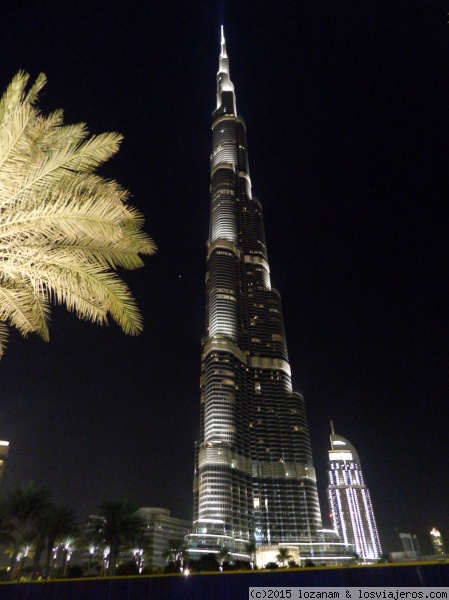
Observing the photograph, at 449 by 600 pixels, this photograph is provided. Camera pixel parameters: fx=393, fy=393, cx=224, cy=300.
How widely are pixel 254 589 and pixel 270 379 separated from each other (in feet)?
448

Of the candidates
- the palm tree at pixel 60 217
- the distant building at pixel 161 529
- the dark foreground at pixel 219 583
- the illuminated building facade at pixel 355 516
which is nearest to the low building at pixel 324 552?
the distant building at pixel 161 529

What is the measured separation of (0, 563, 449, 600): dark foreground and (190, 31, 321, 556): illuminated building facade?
91.0 meters

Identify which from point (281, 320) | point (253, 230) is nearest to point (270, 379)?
point (281, 320)

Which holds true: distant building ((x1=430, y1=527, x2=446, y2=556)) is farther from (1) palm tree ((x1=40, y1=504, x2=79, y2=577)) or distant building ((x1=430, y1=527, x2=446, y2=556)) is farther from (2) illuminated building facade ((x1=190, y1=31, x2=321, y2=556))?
(1) palm tree ((x1=40, y1=504, x2=79, y2=577))

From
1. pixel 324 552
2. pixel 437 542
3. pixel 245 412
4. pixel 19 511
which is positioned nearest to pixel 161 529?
pixel 245 412

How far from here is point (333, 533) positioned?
12681cm

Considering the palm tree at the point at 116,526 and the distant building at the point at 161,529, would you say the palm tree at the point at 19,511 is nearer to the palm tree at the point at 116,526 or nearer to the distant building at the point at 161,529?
the palm tree at the point at 116,526

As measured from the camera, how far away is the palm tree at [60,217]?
22.5ft

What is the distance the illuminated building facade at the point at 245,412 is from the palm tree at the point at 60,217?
113 metres

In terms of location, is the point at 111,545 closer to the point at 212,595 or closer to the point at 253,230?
the point at 212,595

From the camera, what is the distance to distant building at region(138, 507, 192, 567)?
109562mm

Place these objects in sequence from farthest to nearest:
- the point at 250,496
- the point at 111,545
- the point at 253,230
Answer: the point at 253,230 < the point at 250,496 < the point at 111,545

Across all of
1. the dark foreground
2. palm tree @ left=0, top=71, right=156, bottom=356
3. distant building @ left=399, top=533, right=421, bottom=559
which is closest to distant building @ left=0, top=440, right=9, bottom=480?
the dark foreground

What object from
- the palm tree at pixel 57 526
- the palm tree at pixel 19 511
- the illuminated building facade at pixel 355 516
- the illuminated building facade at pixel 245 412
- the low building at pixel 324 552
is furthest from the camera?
the illuminated building facade at pixel 355 516
